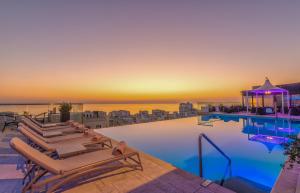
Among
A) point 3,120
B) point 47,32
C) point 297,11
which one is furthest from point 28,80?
point 297,11

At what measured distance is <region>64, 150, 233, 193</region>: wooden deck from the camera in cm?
243

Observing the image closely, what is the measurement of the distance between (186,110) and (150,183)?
13684 millimetres

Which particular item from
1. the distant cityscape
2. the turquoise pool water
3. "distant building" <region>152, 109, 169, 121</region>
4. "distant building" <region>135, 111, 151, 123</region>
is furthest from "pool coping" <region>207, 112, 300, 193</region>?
"distant building" <region>152, 109, 169, 121</region>

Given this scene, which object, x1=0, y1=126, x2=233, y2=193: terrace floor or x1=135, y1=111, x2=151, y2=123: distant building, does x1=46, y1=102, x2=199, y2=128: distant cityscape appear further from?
x1=0, y1=126, x2=233, y2=193: terrace floor

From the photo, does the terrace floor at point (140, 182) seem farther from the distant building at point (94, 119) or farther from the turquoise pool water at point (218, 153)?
the distant building at point (94, 119)

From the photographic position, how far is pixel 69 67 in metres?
9.39

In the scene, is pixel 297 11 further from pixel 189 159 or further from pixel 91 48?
pixel 91 48

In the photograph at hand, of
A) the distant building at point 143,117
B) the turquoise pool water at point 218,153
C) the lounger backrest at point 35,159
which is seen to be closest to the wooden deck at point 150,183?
the lounger backrest at point 35,159

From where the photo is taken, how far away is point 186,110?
15.9 meters

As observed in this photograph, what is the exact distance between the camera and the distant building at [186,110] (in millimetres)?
15062

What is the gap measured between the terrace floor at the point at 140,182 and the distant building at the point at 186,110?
11965 millimetres

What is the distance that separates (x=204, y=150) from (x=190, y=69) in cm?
658

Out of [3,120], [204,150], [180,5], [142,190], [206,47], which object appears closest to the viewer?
[142,190]

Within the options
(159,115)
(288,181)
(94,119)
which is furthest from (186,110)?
(288,181)
